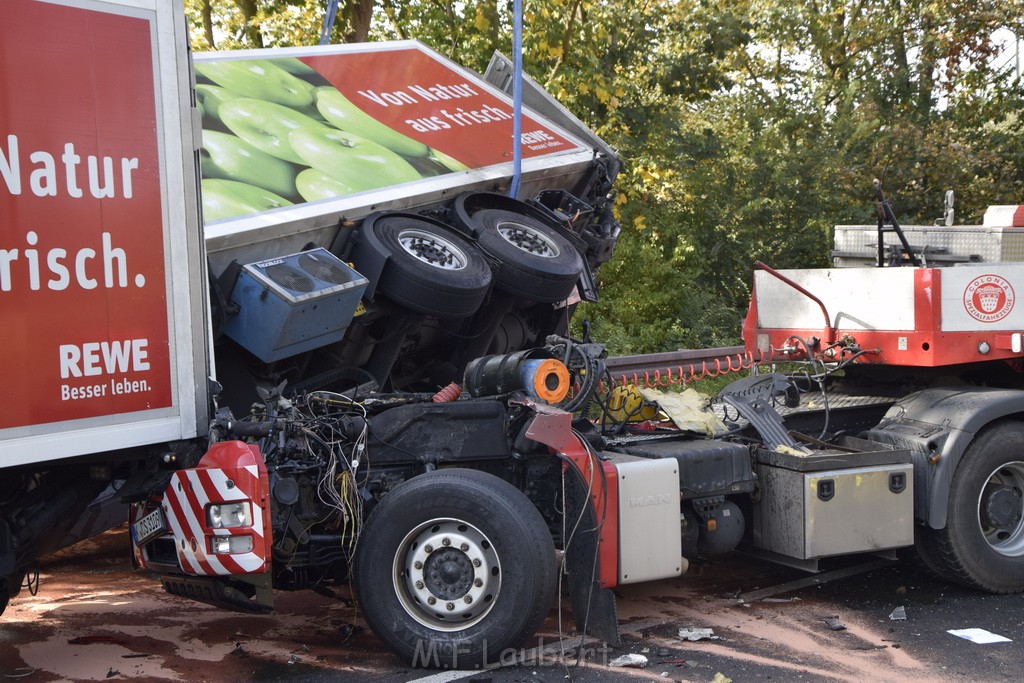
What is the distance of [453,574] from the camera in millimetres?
4934

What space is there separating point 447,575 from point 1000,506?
347 cm

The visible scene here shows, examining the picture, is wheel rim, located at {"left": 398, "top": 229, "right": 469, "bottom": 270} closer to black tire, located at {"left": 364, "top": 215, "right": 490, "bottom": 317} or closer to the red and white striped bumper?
black tire, located at {"left": 364, "top": 215, "right": 490, "bottom": 317}

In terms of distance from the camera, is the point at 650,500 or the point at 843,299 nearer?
the point at 650,500

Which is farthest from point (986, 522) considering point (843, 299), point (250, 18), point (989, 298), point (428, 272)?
point (250, 18)

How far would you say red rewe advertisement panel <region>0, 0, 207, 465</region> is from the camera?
4.20m

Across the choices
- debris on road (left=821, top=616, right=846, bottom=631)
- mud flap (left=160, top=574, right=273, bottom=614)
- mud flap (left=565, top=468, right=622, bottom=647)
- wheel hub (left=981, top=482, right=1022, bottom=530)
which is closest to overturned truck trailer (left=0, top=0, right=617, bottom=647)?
mud flap (left=160, top=574, right=273, bottom=614)

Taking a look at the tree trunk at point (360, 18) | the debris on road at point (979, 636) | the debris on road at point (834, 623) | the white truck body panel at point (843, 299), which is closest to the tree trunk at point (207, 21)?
the tree trunk at point (360, 18)

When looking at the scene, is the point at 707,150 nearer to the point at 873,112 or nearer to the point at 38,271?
the point at 873,112

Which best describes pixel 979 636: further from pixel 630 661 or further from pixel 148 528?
pixel 148 528

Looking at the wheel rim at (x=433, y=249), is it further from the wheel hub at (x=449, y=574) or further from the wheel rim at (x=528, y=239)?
the wheel hub at (x=449, y=574)

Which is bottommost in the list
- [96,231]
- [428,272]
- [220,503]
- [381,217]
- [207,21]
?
[220,503]

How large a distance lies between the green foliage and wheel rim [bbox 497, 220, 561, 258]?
7.36 meters

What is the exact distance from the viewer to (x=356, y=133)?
7.57 meters

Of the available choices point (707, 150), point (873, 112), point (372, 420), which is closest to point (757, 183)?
point (707, 150)
